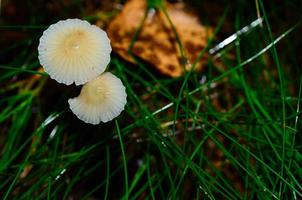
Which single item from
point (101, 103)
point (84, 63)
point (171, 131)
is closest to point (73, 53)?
point (84, 63)

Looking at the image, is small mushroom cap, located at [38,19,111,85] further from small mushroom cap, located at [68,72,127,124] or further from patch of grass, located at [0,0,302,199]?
patch of grass, located at [0,0,302,199]

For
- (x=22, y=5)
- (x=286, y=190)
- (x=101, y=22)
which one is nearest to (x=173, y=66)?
(x=101, y=22)

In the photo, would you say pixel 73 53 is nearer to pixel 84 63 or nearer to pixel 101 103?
pixel 84 63

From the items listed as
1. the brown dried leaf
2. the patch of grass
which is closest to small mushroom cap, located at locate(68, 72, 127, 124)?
the patch of grass

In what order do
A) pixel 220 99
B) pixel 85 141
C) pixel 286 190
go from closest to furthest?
pixel 286 190 < pixel 85 141 < pixel 220 99

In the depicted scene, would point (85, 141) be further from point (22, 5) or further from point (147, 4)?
point (22, 5)
